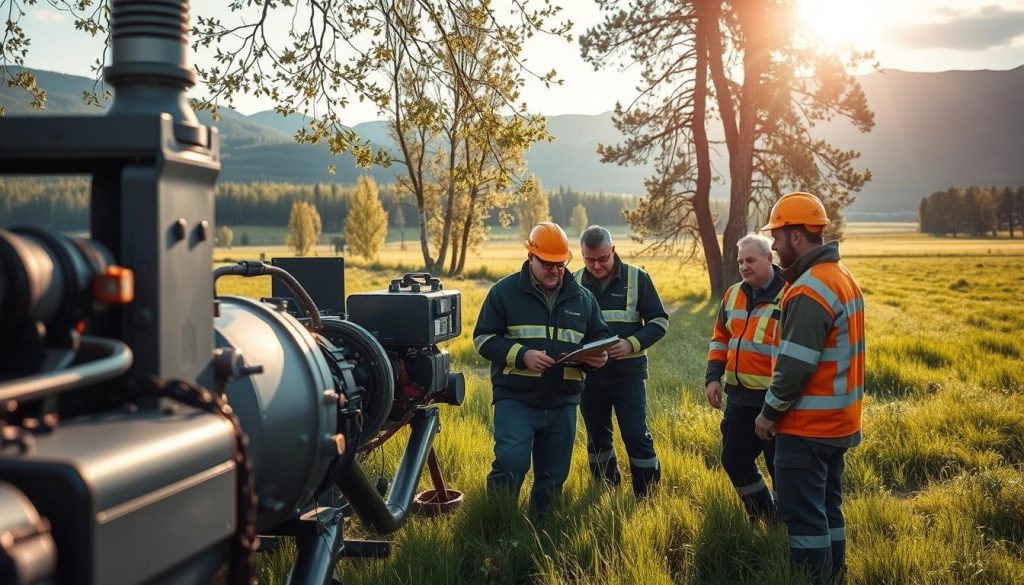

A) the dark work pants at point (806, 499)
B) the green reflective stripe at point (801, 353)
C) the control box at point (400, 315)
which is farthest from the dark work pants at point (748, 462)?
the control box at point (400, 315)

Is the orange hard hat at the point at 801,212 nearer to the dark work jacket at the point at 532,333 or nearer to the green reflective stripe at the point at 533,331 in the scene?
the dark work jacket at the point at 532,333

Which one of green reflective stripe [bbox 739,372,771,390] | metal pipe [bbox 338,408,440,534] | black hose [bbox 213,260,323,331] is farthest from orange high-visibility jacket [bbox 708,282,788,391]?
black hose [bbox 213,260,323,331]

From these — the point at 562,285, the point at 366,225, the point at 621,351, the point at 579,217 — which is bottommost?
the point at 621,351

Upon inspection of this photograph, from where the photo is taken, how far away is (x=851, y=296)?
460cm

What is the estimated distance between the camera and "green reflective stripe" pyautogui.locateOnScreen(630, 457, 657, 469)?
6.51m

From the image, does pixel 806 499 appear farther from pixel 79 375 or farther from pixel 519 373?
pixel 79 375

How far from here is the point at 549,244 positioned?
5.62m

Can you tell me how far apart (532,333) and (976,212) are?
134 metres

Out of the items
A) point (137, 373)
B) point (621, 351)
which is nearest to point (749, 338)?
point (621, 351)

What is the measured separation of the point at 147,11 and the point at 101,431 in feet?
3.56

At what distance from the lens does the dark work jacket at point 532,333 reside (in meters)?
5.77

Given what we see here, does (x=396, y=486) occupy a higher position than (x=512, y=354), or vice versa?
(x=512, y=354)

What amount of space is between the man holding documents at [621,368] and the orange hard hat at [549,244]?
3.19ft

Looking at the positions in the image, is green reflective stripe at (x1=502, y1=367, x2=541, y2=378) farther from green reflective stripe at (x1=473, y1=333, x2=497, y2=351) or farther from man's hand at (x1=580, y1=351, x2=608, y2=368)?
man's hand at (x1=580, y1=351, x2=608, y2=368)
